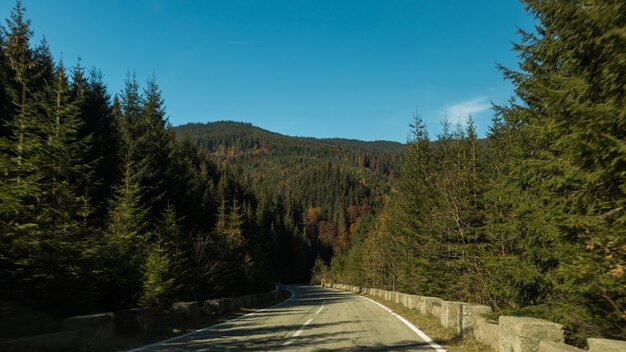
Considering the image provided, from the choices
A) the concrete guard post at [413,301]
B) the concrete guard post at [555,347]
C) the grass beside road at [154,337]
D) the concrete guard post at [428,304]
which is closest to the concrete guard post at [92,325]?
the grass beside road at [154,337]

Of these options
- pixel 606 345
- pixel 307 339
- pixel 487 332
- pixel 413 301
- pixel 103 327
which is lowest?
pixel 413 301

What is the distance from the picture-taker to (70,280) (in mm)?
10172

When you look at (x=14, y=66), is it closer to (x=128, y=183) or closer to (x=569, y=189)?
(x=128, y=183)

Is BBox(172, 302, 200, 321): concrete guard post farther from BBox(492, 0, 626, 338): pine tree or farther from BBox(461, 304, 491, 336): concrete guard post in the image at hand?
BBox(492, 0, 626, 338): pine tree

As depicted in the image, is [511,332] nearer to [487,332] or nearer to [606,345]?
[487,332]

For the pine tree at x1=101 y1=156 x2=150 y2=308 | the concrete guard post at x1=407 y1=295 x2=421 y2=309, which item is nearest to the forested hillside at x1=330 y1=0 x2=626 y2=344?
the concrete guard post at x1=407 y1=295 x2=421 y2=309

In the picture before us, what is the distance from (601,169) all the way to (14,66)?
2800 cm

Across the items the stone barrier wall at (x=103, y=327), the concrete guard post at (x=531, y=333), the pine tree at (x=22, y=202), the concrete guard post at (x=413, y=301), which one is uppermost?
the pine tree at (x=22, y=202)

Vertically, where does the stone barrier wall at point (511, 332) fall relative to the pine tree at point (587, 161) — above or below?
below

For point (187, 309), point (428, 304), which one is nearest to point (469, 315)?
point (428, 304)

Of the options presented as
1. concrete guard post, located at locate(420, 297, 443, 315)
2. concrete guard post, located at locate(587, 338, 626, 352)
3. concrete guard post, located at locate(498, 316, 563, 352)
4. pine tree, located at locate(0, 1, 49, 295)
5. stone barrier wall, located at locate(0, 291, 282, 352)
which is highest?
pine tree, located at locate(0, 1, 49, 295)

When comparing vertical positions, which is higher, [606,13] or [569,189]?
[606,13]

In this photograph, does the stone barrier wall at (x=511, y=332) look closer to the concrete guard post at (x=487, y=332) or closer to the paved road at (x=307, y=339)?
the concrete guard post at (x=487, y=332)

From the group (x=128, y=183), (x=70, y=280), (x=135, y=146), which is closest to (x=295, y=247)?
(x=135, y=146)
